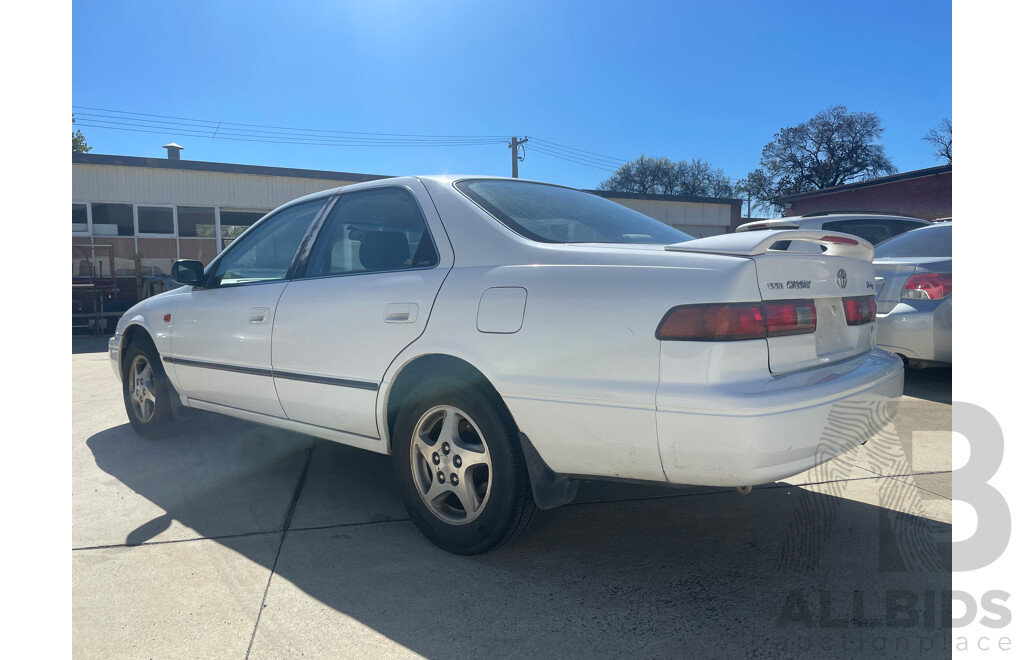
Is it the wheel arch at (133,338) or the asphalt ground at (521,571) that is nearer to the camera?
the asphalt ground at (521,571)

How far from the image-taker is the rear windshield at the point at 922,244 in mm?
5602

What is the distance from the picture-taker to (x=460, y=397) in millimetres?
2619

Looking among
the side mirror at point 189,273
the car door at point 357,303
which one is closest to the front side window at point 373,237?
the car door at point 357,303

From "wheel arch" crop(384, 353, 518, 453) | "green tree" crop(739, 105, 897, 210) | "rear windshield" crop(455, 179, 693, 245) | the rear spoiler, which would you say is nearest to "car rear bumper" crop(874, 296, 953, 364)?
the rear spoiler

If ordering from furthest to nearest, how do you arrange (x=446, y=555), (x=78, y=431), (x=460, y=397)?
(x=78, y=431) < (x=446, y=555) < (x=460, y=397)

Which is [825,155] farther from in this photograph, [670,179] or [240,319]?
[240,319]

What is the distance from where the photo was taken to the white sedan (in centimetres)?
217

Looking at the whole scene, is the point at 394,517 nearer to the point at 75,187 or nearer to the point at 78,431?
the point at 78,431

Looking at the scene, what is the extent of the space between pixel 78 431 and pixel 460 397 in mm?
3868

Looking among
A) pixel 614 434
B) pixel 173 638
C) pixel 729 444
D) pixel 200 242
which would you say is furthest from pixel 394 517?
pixel 200 242

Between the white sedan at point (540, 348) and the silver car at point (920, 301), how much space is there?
2816 mm

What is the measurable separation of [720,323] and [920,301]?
4147 mm

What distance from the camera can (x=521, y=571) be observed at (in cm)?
265

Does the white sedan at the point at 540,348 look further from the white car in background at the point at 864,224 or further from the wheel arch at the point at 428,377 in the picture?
the white car in background at the point at 864,224
